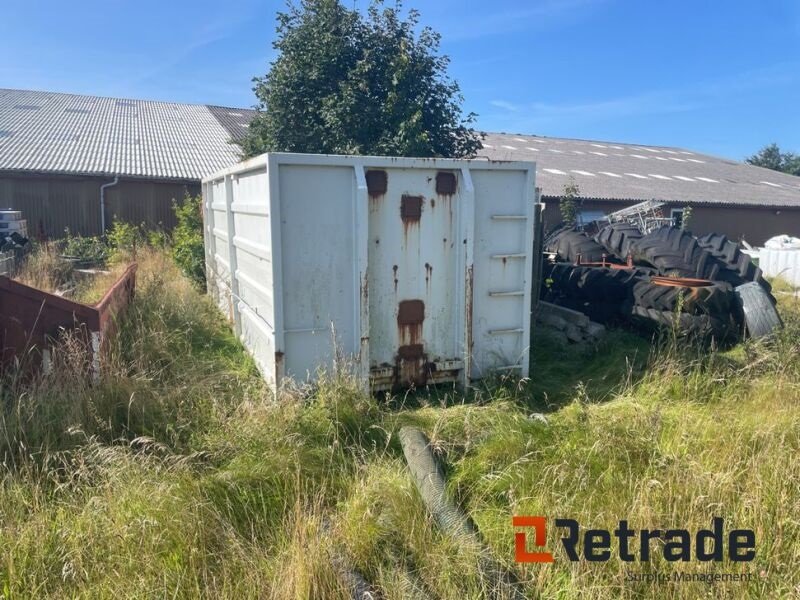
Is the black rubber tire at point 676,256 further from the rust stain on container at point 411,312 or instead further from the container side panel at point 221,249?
the container side panel at point 221,249

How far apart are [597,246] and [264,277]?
5829 mm

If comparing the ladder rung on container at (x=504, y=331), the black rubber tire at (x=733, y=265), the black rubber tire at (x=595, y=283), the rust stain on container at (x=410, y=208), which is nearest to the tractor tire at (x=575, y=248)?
the black rubber tire at (x=595, y=283)

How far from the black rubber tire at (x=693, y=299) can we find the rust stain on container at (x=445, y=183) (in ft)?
9.45

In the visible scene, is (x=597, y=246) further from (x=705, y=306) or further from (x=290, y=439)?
(x=290, y=439)

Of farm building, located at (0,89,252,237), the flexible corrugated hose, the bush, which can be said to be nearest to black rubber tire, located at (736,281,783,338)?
the flexible corrugated hose

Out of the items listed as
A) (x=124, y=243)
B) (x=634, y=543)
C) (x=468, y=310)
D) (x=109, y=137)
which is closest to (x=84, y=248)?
(x=124, y=243)

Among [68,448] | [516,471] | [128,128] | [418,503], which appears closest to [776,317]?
[516,471]

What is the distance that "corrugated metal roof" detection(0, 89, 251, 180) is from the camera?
1752 centimetres

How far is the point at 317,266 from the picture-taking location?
4535 millimetres

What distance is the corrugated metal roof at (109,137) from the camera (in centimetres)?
1752

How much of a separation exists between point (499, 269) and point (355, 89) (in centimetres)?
529

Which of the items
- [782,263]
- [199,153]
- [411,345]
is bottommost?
[782,263]

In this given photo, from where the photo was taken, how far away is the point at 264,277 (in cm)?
485

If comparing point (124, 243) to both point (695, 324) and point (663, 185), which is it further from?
point (663, 185)
